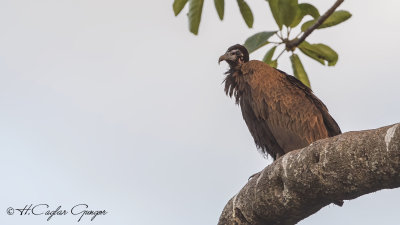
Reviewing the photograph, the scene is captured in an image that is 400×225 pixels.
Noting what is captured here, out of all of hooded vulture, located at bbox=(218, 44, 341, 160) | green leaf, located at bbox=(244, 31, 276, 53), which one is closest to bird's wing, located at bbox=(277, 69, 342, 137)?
hooded vulture, located at bbox=(218, 44, 341, 160)

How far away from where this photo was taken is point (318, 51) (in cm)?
543

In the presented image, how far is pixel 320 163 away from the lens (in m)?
3.48

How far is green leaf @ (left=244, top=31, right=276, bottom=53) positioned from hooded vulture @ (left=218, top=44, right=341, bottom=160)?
4.59ft

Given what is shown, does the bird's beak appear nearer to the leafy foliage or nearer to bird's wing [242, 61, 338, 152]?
bird's wing [242, 61, 338, 152]

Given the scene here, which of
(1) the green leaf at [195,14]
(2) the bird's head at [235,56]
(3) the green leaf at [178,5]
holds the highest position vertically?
(2) the bird's head at [235,56]

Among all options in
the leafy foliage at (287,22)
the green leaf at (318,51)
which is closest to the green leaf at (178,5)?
the leafy foliage at (287,22)

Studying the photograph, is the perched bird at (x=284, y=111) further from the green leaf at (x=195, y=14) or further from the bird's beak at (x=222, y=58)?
the green leaf at (x=195, y=14)

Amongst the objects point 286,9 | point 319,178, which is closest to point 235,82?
point 286,9

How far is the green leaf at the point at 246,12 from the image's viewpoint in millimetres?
5086

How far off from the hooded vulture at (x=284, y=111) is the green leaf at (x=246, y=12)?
58.8 inches

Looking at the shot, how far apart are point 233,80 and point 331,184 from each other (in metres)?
3.71

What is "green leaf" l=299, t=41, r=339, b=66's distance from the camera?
5.42 m

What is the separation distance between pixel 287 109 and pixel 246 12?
1.73 metres

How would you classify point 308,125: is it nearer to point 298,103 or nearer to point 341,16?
point 298,103
